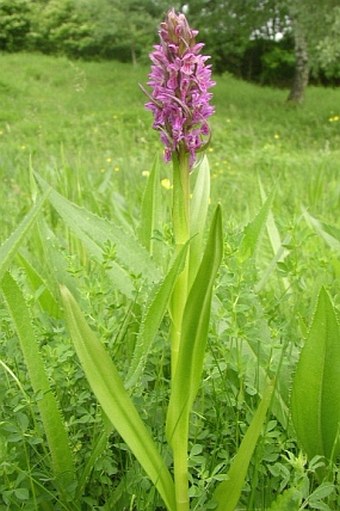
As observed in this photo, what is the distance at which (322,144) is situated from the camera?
917cm

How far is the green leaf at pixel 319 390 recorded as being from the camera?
0.94m

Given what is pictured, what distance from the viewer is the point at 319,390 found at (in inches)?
38.7

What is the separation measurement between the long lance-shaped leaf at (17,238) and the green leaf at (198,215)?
205 mm

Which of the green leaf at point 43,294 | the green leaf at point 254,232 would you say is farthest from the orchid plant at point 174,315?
the green leaf at point 43,294

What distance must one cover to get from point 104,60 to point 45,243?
18548mm

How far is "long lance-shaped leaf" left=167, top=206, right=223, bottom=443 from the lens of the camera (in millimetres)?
742

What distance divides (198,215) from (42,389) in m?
0.33

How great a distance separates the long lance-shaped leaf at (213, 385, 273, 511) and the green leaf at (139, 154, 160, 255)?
498 mm

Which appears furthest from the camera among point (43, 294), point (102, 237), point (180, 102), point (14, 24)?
point (14, 24)

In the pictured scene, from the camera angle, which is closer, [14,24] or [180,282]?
[180,282]

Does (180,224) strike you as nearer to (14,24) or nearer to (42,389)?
(42,389)

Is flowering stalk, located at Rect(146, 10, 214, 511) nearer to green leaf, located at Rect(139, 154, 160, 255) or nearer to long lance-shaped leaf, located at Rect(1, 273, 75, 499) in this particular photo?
A: long lance-shaped leaf, located at Rect(1, 273, 75, 499)

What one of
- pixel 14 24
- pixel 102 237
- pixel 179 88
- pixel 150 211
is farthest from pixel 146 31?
pixel 179 88

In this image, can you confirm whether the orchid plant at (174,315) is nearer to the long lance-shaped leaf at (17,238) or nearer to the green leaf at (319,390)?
the long lance-shaped leaf at (17,238)
